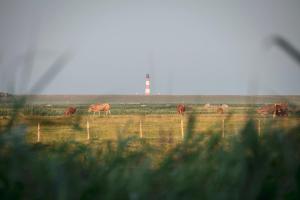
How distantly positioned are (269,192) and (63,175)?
65 centimetres

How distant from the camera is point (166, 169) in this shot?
1854 millimetres

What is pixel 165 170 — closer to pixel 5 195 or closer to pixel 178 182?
pixel 178 182

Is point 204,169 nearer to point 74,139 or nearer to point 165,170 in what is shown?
point 165,170

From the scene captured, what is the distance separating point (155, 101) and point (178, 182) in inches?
5245

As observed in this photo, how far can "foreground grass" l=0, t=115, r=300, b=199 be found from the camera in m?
1.54

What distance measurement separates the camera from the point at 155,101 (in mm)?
134875

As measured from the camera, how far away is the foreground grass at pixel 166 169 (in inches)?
60.8

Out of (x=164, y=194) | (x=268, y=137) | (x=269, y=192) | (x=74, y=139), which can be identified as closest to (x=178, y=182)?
(x=164, y=194)

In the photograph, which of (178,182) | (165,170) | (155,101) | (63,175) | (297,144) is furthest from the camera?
(155,101)

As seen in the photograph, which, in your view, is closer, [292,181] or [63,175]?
[63,175]

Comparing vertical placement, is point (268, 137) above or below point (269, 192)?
above

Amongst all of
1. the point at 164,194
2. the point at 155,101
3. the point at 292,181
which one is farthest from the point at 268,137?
the point at 155,101

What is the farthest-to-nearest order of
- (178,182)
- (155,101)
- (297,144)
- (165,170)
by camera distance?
(155,101) → (297,144) → (165,170) → (178,182)

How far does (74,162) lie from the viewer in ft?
6.09
